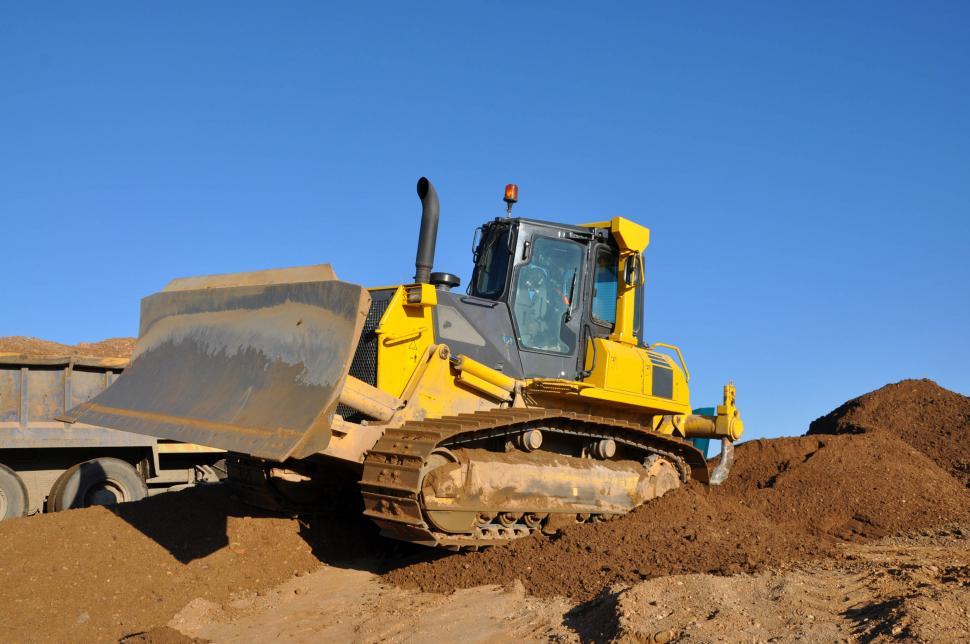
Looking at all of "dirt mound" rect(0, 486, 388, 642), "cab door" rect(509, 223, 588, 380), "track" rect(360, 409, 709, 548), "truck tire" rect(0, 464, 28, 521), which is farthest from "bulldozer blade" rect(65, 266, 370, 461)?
"truck tire" rect(0, 464, 28, 521)

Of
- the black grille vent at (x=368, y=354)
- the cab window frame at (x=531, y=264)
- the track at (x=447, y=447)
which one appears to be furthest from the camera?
the cab window frame at (x=531, y=264)

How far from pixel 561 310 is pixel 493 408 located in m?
1.39

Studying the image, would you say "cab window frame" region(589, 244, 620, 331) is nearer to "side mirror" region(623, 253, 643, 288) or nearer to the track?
"side mirror" region(623, 253, 643, 288)

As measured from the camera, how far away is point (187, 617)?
6828 mm

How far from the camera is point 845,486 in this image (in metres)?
10.2

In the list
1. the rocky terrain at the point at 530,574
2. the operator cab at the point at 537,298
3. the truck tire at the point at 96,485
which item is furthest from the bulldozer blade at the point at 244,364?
the truck tire at the point at 96,485

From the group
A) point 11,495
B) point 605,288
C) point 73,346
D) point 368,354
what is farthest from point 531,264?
point 73,346

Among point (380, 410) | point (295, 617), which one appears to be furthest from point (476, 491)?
point (295, 617)

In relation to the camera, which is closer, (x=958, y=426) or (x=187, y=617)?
(x=187, y=617)

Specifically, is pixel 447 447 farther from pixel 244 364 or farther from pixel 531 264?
pixel 531 264

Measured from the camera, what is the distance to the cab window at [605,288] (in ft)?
29.7

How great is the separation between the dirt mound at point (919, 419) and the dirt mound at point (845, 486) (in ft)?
3.46

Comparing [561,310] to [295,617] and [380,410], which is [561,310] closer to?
[380,410]

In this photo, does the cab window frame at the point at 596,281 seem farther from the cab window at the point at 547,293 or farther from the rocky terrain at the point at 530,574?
the rocky terrain at the point at 530,574
